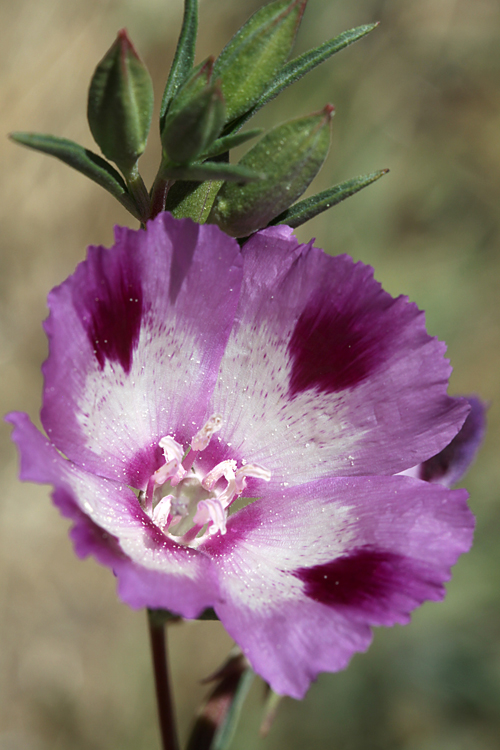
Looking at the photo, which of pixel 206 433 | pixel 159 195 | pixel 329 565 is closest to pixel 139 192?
pixel 159 195

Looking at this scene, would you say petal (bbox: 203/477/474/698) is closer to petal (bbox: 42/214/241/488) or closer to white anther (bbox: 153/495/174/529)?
white anther (bbox: 153/495/174/529)

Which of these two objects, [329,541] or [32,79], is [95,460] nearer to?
[329,541]

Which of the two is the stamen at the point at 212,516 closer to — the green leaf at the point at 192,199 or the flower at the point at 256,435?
the flower at the point at 256,435

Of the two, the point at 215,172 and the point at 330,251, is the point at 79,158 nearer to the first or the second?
the point at 215,172

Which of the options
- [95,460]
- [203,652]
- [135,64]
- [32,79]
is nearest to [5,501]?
[203,652]

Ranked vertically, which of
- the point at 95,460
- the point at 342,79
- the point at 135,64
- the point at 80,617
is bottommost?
the point at 80,617

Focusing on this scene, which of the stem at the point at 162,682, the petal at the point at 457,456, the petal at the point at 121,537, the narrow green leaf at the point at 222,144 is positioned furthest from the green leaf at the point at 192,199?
the petal at the point at 457,456
